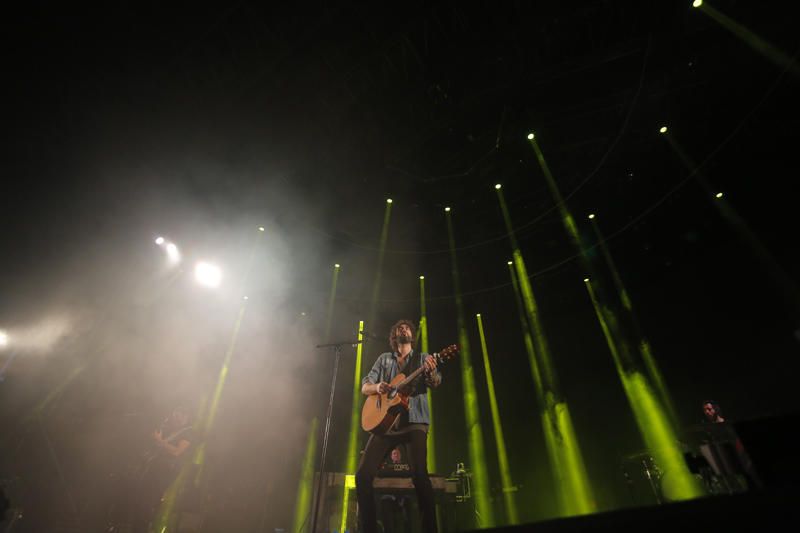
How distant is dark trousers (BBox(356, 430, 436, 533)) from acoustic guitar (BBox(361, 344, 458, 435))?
119 millimetres

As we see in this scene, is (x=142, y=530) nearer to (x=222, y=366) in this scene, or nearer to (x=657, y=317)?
(x=222, y=366)

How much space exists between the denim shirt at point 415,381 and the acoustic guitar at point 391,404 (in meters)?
0.08

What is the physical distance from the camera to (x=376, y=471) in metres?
3.23

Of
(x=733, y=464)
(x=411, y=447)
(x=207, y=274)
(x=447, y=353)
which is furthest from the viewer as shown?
(x=207, y=274)

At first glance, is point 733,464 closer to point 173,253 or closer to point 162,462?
point 162,462

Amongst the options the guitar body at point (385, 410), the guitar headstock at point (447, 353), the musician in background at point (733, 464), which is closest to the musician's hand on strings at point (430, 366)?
the guitar headstock at point (447, 353)

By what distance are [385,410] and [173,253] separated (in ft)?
18.9

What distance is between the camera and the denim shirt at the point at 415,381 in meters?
3.32

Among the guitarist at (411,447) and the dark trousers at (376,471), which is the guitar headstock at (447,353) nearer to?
the guitarist at (411,447)

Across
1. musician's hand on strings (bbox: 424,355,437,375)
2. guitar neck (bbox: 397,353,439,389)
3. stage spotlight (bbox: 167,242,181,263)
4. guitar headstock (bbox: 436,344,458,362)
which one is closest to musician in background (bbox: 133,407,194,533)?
stage spotlight (bbox: 167,242,181,263)

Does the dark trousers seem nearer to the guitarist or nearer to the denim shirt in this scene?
the guitarist

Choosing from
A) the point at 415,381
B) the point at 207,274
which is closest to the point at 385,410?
the point at 415,381

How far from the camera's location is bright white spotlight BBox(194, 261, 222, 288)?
707cm

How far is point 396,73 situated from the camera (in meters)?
5.38
